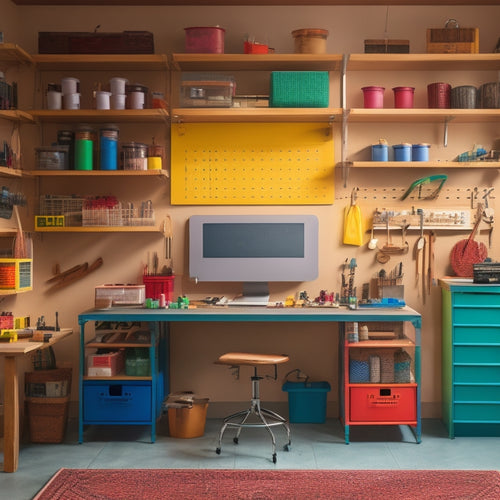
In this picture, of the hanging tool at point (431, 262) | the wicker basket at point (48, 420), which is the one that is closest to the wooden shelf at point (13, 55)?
the wicker basket at point (48, 420)

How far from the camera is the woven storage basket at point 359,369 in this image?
15.4ft

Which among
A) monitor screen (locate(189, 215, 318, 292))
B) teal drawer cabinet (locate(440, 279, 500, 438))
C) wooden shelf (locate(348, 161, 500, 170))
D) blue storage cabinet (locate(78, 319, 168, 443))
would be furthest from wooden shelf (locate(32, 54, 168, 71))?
teal drawer cabinet (locate(440, 279, 500, 438))

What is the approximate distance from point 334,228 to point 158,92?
1.58 metres

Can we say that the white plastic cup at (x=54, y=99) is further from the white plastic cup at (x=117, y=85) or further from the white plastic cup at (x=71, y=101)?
the white plastic cup at (x=117, y=85)

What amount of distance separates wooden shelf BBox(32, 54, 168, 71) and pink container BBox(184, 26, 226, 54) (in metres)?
0.21

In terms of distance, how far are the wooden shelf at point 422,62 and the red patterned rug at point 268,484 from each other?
2.67 meters

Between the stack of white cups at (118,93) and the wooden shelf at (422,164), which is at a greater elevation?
the stack of white cups at (118,93)

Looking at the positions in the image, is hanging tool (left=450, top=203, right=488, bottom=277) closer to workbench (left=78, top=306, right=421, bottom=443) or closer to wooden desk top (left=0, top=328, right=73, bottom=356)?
workbench (left=78, top=306, right=421, bottom=443)

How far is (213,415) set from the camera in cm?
529

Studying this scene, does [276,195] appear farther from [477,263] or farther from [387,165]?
[477,263]

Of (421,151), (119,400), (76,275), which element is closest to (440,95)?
(421,151)

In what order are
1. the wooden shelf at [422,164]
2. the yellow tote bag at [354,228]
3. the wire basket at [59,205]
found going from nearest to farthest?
the wooden shelf at [422,164]
the wire basket at [59,205]
the yellow tote bag at [354,228]

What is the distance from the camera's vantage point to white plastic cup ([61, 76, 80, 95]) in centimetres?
493

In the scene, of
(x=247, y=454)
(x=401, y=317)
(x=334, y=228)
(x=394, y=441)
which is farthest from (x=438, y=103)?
(x=247, y=454)
